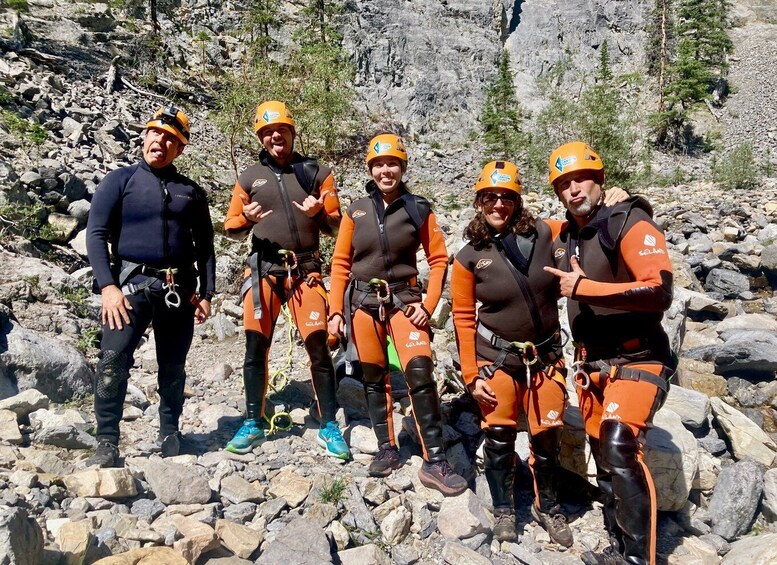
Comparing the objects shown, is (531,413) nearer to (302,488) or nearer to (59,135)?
(302,488)

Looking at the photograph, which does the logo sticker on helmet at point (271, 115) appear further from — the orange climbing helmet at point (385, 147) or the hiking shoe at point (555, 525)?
the hiking shoe at point (555, 525)

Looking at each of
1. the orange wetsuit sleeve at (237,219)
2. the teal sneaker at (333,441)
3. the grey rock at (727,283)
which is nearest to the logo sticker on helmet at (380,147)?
the orange wetsuit sleeve at (237,219)

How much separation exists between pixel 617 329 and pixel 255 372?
3.08 meters

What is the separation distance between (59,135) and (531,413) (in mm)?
13187

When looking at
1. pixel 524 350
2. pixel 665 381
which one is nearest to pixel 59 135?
pixel 524 350

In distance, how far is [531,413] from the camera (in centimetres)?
404

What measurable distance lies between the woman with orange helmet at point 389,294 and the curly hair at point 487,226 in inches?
21.3

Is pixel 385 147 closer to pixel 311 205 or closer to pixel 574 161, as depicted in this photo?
pixel 311 205

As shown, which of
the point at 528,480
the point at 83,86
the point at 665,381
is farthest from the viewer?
the point at 83,86

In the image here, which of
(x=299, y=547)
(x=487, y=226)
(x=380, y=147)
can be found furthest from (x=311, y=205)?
(x=299, y=547)

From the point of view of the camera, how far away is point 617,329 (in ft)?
12.1

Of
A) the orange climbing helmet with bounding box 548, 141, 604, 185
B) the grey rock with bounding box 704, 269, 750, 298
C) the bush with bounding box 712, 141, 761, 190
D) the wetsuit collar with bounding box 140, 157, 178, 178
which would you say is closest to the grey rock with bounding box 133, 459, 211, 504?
the wetsuit collar with bounding box 140, 157, 178, 178

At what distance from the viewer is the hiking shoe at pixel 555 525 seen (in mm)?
4023

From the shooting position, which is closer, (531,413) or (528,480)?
(531,413)
